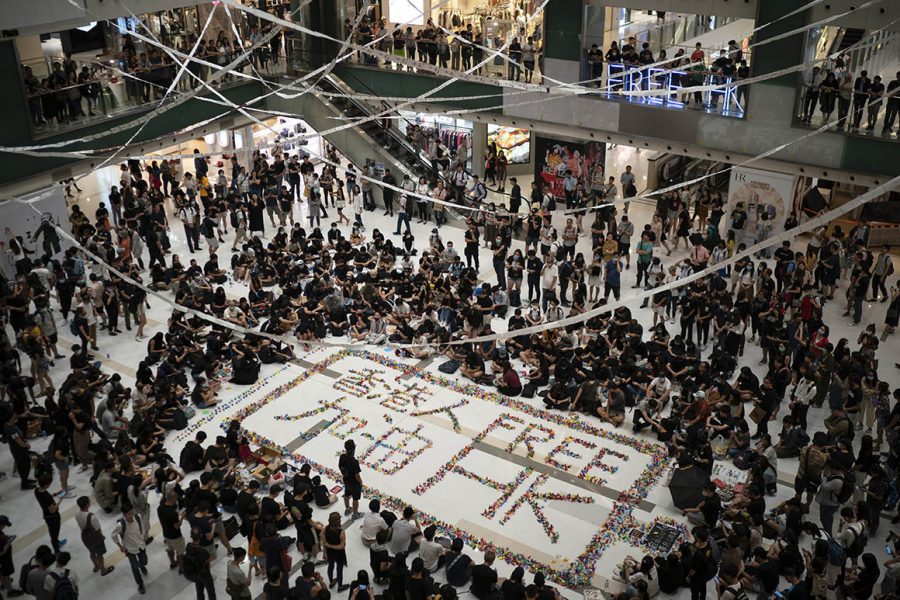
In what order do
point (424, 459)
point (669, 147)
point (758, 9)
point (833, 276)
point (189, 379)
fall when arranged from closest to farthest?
point (424, 459)
point (189, 379)
point (833, 276)
point (758, 9)
point (669, 147)

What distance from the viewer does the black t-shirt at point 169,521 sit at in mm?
10602

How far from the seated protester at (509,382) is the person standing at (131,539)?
20.4 ft

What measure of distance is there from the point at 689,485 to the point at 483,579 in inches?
127

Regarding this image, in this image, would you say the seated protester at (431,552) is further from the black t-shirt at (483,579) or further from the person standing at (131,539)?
the person standing at (131,539)

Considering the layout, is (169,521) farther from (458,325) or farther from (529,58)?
(529,58)

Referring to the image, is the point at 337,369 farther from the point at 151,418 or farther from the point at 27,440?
the point at 27,440

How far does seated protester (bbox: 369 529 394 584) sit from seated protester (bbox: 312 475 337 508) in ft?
4.17

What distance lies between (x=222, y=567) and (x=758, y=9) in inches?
584

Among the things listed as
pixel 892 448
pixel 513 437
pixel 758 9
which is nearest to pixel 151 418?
pixel 513 437

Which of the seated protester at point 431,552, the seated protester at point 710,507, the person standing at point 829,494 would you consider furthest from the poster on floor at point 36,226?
the person standing at point 829,494

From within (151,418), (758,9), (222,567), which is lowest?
(222,567)

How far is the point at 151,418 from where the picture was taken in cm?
1338

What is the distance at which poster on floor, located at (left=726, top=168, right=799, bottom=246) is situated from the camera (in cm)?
1953

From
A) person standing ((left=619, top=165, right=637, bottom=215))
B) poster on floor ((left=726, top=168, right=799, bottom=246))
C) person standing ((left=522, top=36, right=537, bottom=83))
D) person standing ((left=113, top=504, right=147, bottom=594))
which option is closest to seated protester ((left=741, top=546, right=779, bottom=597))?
person standing ((left=113, top=504, right=147, bottom=594))
